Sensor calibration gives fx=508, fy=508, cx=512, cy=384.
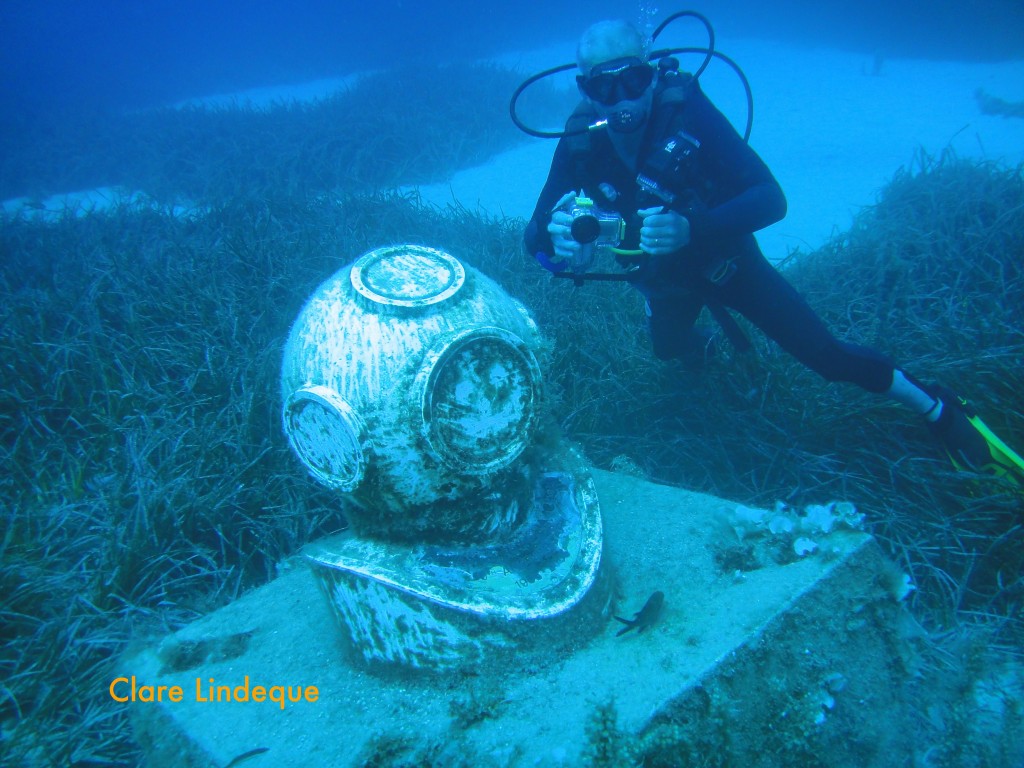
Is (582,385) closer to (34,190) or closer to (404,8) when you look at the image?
(34,190)

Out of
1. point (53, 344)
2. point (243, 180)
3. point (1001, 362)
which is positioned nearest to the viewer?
point (1001, 362)

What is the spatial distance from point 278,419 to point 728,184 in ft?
9.75

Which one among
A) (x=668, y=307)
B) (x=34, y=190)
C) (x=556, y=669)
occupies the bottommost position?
(x=556, y=669)

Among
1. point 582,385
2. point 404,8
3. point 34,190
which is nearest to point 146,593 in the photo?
point 582,385

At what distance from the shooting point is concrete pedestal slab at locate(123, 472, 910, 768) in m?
1.47

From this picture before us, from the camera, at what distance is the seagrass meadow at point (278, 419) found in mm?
2197

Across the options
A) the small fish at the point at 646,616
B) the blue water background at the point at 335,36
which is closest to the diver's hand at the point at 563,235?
the small fish at the point at 646,616

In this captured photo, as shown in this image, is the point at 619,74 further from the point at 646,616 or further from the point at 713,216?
the point at 646,616

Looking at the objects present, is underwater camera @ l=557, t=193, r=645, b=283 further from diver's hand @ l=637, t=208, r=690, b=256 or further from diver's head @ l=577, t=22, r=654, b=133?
diver's head @ l=577, t=22, r=654, b=133

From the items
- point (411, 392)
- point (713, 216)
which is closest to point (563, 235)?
point (713, 216)

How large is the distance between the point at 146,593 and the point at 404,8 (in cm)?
4299

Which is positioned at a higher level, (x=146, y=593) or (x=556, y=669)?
(x=146, y=593)

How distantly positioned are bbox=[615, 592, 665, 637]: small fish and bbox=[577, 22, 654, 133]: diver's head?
222 centimetres

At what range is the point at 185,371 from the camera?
3.63 m
